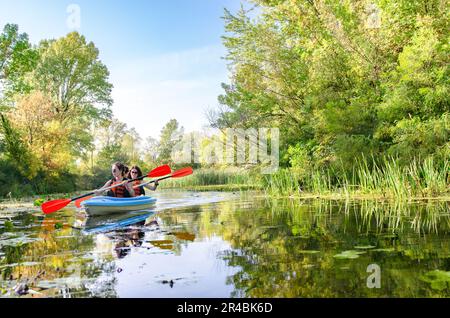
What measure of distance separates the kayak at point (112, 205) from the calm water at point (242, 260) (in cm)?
262

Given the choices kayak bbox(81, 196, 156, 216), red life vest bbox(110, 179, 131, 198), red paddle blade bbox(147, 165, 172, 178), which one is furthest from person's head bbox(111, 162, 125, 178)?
red paddle blade bbox(147, 165, 172, 178)

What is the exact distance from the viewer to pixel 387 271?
3104 millimetres

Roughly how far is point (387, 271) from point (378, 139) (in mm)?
9438

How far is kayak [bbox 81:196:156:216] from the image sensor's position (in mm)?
9133

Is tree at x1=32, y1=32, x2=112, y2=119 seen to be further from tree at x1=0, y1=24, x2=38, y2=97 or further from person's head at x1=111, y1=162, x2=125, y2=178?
person's head at x1=111, y1=162, x2=125, y2=178

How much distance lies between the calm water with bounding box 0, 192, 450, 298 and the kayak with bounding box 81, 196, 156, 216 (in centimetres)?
262

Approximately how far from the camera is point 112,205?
9.52 metres

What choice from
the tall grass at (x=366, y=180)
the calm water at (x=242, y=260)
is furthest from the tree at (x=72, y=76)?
the calm water at (x=242, y=260)

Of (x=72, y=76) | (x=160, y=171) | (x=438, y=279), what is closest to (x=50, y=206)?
(x=160, y=171)

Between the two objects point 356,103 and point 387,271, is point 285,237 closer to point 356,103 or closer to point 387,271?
point 387,271

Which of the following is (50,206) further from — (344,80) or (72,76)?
(72,76)

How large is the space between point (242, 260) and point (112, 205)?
6276mm

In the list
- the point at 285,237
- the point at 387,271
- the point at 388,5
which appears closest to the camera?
the point at 387,271
